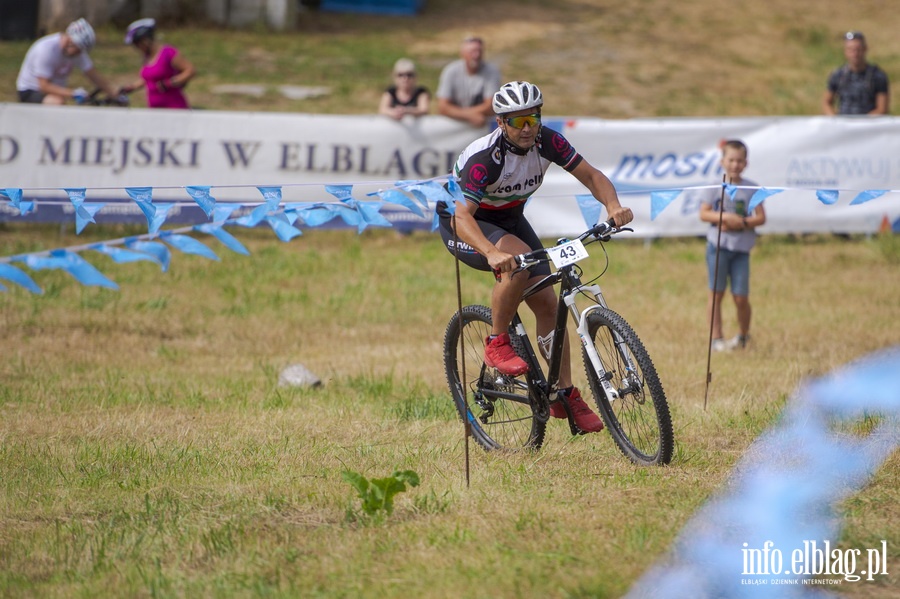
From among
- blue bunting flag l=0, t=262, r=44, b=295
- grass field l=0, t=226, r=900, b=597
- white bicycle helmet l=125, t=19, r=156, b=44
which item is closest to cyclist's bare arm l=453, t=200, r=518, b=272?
grass field l=0, t=226, r=900, b=597

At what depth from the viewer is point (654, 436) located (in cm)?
614

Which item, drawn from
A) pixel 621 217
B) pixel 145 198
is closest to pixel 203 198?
pixel 145 198

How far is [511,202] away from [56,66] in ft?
33.3

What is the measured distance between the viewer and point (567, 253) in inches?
236

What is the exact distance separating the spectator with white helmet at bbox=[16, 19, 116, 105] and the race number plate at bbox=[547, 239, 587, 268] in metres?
10.2

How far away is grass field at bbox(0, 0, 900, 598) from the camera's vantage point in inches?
192

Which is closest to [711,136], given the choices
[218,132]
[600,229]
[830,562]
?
[218,132]

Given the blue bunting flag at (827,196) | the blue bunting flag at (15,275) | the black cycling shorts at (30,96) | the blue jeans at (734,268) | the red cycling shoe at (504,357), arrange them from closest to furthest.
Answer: the red cycling shoe at (504,357)
the blue bunting flag at (15,275)
the blue bunting flag at (827,196)
the blue jeans at (734,268)
the black cycling shorts at (30,96)

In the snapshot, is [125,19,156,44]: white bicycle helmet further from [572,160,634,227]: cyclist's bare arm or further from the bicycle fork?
the bicycle fork

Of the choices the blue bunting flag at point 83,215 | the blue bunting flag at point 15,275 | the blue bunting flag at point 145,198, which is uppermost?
the blue bunting flag at point 145,198

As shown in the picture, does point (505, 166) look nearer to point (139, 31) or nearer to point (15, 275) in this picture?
point (15, 275)

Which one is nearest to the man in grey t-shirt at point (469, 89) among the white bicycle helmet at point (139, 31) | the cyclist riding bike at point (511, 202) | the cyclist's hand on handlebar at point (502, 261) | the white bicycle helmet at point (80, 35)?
the white bicycle helmet at point (139, 31)

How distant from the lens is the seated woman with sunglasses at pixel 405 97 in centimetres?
1473

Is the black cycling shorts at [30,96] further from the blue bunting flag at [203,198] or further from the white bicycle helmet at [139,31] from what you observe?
the blue bunting flag at [203,198]
